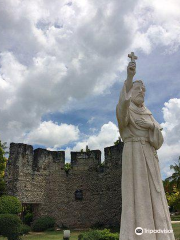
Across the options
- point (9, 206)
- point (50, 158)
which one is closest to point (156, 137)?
point (9, 206)

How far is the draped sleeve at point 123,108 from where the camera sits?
13.6 feet

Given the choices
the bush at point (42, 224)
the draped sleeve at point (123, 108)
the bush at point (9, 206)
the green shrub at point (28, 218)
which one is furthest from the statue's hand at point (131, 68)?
the green shrub at point (28, 218)

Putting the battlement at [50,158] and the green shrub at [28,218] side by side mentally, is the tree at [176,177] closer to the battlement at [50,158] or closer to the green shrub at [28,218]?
the battlement at [50,158]

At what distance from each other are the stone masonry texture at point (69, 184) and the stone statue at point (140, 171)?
19460 millimetres

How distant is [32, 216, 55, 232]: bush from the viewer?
2177 cm

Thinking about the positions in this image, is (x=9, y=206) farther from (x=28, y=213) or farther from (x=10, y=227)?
(x=28, y=213)

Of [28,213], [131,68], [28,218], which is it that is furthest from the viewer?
[28,213]

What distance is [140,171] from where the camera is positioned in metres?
3.94

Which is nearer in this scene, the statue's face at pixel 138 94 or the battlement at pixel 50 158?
the statue's face at pixel 138 94

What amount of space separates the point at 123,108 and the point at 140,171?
1.01 metres

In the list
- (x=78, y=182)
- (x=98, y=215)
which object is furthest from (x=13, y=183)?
(x=98, y=215)

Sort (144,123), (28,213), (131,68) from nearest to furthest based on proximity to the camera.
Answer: (131,68)
(144,123)
(28,213)

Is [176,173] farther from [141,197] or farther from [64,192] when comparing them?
[141,197]

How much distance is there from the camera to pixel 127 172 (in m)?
4.02
